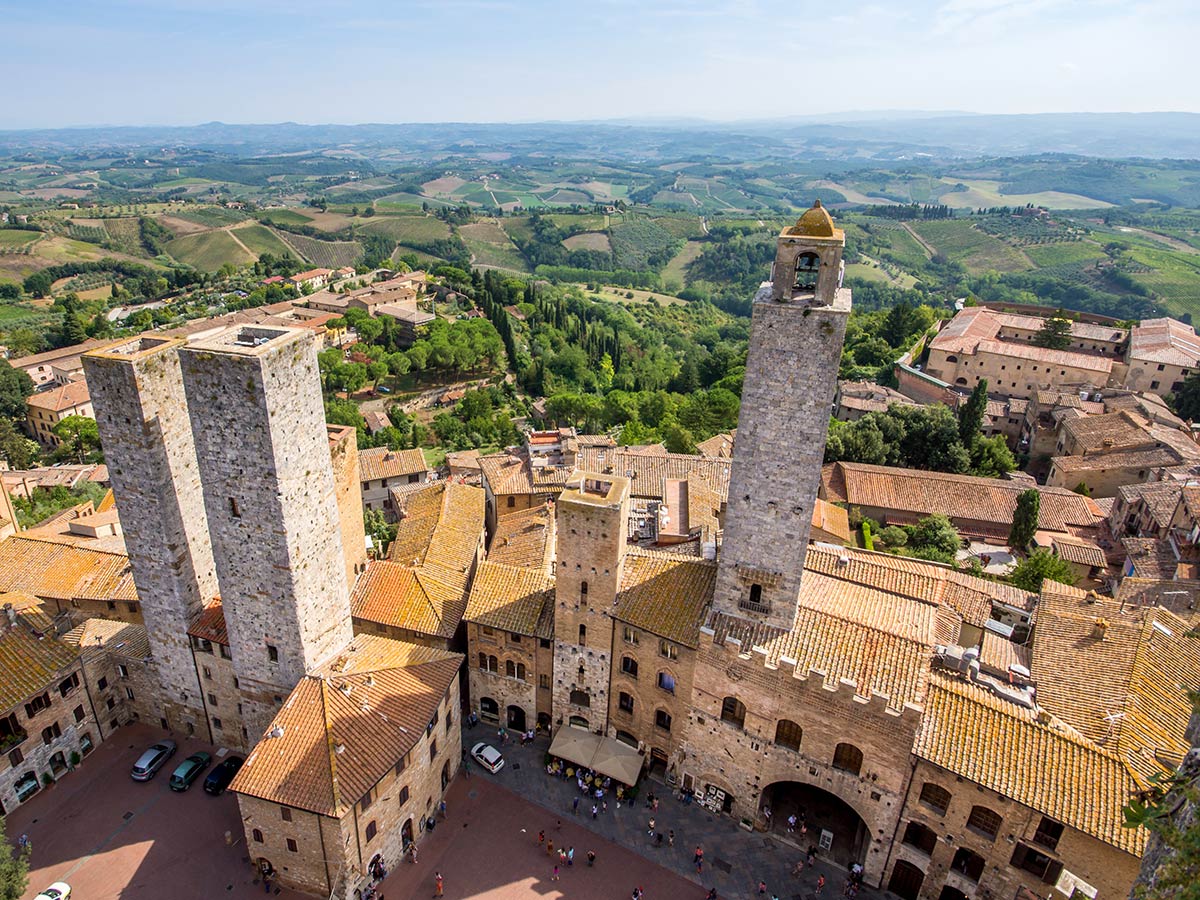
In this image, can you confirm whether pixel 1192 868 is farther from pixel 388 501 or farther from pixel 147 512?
pixel 388 501

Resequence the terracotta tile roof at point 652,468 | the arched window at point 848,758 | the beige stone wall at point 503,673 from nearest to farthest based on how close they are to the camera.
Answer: the arched window at point 848,758 < the beige stone wall at point 503,673 < the terracotta tile roof at point 652,468

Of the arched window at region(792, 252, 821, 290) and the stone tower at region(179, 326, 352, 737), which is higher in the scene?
the arched window at region(792, 252, 821, 290)

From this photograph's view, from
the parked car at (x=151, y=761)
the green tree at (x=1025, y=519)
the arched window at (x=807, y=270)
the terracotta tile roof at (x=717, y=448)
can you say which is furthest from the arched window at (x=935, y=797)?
the terracotta tile roof at (x=717, y=448)

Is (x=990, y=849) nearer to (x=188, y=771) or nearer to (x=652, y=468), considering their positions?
(x=188, y=771)

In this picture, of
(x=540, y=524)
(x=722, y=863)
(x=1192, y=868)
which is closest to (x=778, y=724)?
(x=722, y=863)

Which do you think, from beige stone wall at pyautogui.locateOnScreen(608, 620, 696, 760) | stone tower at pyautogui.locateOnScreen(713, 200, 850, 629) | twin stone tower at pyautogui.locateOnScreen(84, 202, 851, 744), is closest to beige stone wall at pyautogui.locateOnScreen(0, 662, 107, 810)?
twin stone tower at pyautogui.locateOnScreen(84, 202, 851, 744)

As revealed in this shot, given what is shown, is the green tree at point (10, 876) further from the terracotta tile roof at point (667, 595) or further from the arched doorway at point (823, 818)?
the arched doorway at point (823, 818)

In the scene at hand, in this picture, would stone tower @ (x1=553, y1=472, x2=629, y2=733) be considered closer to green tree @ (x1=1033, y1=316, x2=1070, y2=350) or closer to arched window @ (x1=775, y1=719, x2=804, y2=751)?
arched window @ (x1=775, y1=719, x2=804, y2=751)

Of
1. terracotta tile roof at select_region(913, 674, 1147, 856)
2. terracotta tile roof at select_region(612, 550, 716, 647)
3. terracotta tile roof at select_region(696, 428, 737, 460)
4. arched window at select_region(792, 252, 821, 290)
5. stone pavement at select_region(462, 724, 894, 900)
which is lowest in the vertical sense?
stone pavement at select_region(462, 724, 894, 900)
